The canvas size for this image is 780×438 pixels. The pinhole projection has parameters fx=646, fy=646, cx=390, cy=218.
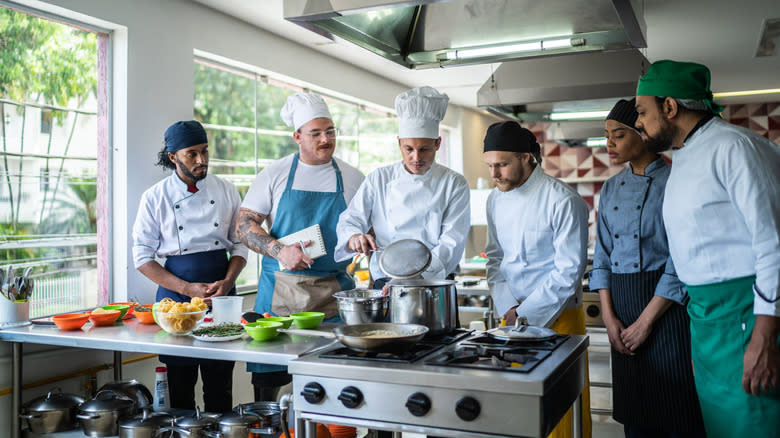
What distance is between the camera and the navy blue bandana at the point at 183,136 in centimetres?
298

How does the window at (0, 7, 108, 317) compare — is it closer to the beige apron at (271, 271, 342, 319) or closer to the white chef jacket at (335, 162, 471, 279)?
the beige apron at (271, 271, 342, 319)

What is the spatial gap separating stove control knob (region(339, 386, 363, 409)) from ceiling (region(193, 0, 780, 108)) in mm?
2266

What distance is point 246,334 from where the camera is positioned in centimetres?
221

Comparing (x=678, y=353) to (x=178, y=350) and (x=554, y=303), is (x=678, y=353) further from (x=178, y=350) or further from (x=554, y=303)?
(x=178, y=350)

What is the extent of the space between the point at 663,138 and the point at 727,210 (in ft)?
1.07

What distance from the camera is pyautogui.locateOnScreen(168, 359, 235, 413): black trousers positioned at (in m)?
2.88

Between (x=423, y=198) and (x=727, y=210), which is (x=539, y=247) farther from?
(x=727, y=210)

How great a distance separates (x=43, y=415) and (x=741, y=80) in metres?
7.14

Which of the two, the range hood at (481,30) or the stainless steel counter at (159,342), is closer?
the stainless steel counter at (159,342)

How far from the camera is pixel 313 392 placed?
170 centimetres

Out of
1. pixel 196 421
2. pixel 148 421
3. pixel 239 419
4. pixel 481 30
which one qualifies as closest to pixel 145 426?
pixel 148 421

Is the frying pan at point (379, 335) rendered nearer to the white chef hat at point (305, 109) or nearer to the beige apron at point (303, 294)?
the beige apron at point (303, 294)

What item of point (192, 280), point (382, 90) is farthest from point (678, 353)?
point (382, 90)

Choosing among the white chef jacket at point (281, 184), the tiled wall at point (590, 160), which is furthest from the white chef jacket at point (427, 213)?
the tiled wall at point (590, 160)
